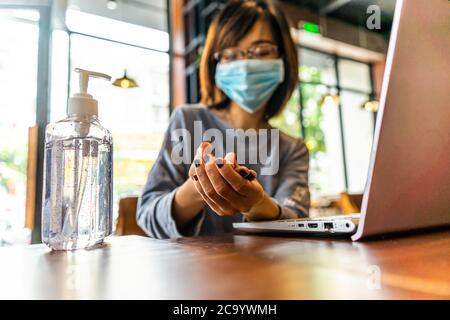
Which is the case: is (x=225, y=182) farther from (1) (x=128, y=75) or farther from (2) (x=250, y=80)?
(1) (x=128, y=75)

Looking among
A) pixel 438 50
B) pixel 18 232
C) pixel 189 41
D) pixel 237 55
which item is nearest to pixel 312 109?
pixel 189 41

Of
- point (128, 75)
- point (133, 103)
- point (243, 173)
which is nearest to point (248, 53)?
point (243, 173)

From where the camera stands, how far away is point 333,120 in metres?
5.49

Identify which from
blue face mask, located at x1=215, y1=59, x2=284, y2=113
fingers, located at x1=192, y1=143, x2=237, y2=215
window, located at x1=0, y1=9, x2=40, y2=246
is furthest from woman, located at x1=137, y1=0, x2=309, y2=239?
window, located at x1=0, y1=9, x2=40, y2=246

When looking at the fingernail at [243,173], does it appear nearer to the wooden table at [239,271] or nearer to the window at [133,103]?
the wooden table at [239,271]

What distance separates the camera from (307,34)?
15.8 ft

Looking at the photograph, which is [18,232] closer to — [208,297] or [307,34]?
[208,297]

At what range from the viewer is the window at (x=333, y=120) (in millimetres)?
5098

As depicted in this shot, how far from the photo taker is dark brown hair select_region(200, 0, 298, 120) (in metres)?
0.98

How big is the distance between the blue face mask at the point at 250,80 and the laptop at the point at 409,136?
0.58 metres

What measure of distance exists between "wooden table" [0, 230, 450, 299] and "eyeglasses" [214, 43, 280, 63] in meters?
0.70

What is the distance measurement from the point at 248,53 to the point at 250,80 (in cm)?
8

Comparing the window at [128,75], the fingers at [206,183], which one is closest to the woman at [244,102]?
the fingers at [206,183]

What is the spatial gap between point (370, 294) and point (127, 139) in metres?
3.29
